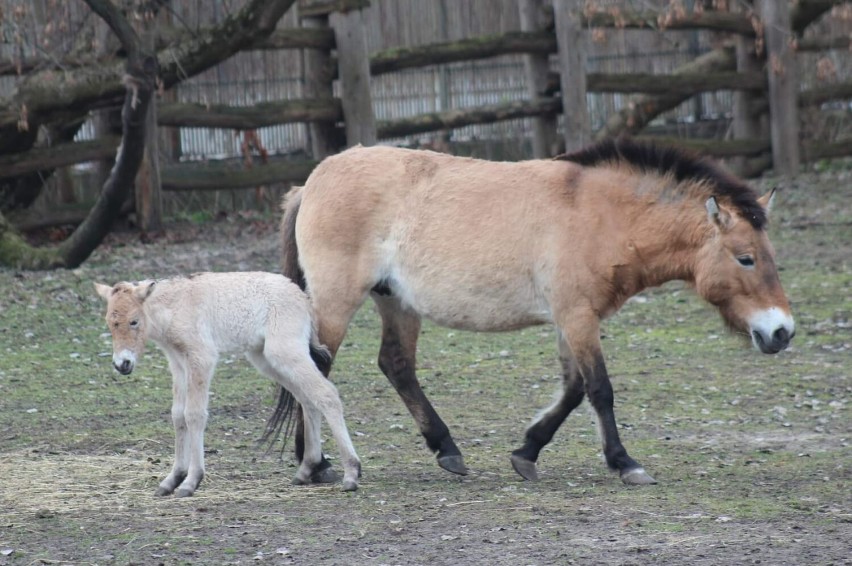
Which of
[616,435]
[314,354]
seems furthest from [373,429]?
[616,435]

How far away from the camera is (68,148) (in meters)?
12.4

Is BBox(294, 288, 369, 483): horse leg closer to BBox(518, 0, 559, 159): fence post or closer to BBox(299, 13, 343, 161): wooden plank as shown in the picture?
BBox(299, 13, 343, 161): wooden plank

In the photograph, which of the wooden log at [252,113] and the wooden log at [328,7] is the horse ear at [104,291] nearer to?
the wooden log at [252,113]

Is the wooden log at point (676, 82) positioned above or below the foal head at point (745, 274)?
above

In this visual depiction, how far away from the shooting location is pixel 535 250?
19.0ft

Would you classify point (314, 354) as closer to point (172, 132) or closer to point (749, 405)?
point (749, 405)

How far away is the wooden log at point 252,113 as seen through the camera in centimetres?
1298

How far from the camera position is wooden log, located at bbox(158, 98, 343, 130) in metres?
13.0

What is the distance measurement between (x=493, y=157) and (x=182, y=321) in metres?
11.6

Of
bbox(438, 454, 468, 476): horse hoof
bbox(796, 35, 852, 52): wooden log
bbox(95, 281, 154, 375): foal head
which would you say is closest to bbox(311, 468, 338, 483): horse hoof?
bbox(438, 454, 468, 476): horse hoof

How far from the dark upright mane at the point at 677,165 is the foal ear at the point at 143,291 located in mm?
2141

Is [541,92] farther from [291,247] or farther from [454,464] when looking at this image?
[454,464]

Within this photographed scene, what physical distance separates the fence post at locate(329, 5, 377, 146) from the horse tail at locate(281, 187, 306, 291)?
699 centimetres

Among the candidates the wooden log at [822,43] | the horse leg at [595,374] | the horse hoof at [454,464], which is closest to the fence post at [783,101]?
the wooden log at [822,43]
